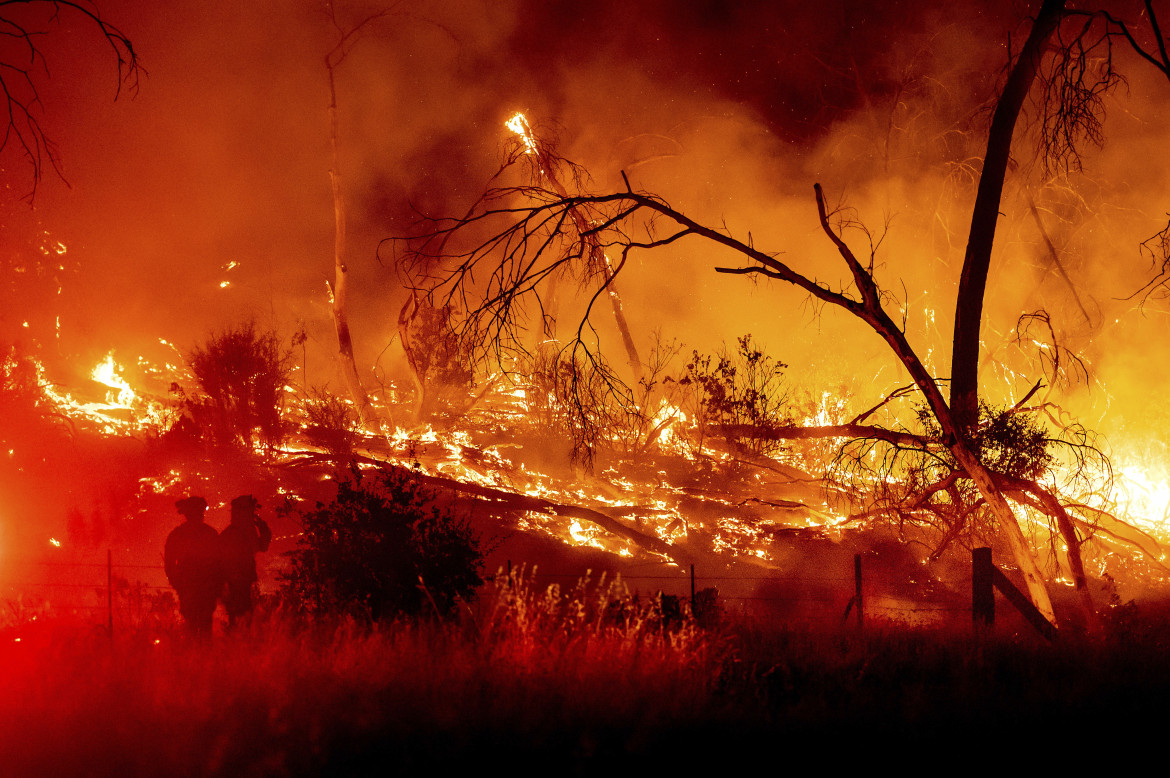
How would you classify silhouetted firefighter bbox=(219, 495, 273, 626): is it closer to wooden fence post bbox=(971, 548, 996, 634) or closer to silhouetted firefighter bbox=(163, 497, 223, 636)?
silhouetted firefighter bbox=(163, 497, 223, 636)

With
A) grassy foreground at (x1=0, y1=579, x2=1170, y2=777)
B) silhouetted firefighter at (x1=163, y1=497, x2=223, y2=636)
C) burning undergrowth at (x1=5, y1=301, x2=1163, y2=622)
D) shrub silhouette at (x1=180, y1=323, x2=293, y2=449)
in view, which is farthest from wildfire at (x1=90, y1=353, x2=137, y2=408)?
grassy foreground at (x1=0, y1=579, x2=1170, y2=777)

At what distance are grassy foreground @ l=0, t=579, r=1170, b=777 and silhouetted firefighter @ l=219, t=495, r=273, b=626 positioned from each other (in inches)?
49.0

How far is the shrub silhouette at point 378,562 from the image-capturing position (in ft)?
25.1

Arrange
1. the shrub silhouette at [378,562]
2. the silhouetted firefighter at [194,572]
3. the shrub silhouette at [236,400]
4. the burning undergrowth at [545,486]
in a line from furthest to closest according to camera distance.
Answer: the shrub silhouette at [236,400] < the burning undergrowth at [545,486] < the silhouetted firefighter at [194,572] < the shrub silhouette at [378,562]

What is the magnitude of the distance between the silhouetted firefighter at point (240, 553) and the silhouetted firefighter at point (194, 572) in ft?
0.32

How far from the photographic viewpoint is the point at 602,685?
5301 mm

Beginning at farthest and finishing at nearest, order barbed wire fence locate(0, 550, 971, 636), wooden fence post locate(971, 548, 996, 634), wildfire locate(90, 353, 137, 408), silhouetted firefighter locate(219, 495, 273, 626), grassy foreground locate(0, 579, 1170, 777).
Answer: wildfire locate(90, 353, 137, 408) → barbed wire fence locate(0, 550, 971, 636) → wooden fence post locate(971, 548, 996, 634) → silhouetted firefighter locate(219, 495, 273, 626) → grassy foreground locate(0, 579, 1170, 777)

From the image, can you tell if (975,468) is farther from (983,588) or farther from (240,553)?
(240,553)

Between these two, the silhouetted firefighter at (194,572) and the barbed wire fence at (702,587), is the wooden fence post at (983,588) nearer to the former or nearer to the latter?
the barbed wire fence at (702,587)

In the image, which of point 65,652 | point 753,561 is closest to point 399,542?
point 65,652

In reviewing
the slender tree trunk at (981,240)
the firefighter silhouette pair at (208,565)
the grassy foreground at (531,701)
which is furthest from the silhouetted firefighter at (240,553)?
the slender tree trunk at (981,240)

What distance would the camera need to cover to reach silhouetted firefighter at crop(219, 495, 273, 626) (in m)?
8.21

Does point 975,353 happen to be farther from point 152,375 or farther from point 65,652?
point 152,375

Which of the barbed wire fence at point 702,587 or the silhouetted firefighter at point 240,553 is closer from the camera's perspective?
the silhouetted firefighter at point 240,553
